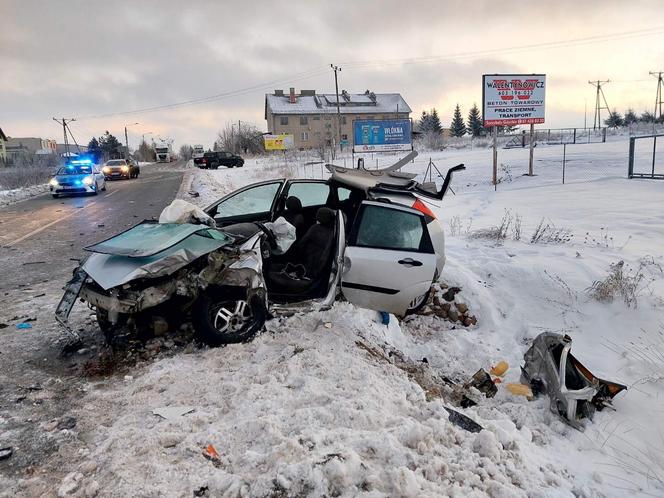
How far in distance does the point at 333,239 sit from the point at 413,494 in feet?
10.0

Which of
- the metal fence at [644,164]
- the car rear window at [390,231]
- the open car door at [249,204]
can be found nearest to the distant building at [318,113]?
the metal fence at [644,164]

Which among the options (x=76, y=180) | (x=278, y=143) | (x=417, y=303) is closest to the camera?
(x=417, y=303)

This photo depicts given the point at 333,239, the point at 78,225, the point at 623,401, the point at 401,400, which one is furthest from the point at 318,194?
the point at 78,225

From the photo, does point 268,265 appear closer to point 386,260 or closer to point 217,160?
point 386,260

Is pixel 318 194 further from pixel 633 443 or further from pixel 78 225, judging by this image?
pixel 78 225

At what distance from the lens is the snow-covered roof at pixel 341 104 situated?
79.3 metres

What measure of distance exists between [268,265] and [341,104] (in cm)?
7876

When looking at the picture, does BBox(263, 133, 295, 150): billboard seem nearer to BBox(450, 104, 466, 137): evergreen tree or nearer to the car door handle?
BBox(450, 104, 466, 137): evergreen tree

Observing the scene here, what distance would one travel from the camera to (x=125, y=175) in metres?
32.9

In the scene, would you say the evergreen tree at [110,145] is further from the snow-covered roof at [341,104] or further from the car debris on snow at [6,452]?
the car debris on snow at [6,452]

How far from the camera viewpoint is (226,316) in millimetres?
4457

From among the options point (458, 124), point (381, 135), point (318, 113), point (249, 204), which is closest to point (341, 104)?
point (318, 113)

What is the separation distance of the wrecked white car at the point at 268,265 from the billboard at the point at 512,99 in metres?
14.0

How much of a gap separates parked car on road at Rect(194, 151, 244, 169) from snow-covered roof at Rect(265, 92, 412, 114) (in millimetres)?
34609
